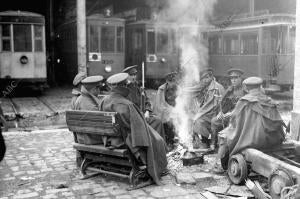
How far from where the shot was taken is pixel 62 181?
234 inches

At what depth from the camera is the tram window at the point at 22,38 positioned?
15203 mm

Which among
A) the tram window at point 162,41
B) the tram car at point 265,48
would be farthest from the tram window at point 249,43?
the tram window at point 162,41

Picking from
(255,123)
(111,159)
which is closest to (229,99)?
(255,123)

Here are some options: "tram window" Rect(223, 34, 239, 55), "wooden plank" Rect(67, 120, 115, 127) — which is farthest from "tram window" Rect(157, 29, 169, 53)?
"wooden plank" Rect(67, 120, 115, 127)

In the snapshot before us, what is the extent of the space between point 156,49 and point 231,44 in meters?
3.54

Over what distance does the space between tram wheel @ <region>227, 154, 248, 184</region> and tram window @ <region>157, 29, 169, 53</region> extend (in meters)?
13.4

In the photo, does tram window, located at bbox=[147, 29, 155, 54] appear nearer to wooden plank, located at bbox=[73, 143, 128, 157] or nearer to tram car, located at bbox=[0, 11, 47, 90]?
tram car, located at bbox=[0, 11, 47, 90]

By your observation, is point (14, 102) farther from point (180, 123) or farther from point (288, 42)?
point (288, 42)

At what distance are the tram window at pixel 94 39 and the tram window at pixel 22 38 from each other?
2.96 metres

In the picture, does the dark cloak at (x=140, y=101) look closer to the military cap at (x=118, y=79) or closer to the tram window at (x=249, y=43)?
the military cap at (x=118, y=79)

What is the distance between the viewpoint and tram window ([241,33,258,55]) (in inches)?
654

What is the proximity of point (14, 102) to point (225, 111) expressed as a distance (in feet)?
28.2

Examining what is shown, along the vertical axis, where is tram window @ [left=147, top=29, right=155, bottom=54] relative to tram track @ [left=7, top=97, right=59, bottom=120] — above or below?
above

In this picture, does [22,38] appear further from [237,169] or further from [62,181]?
[237,169]
